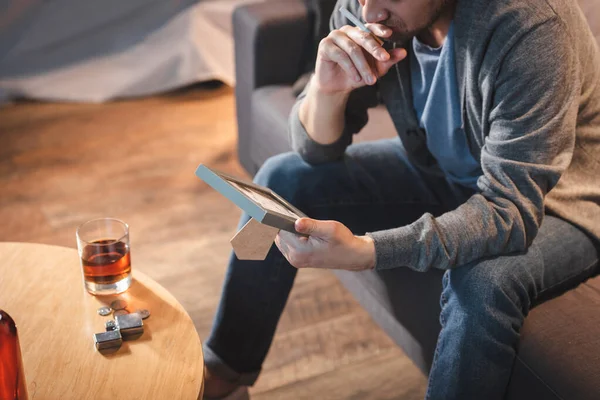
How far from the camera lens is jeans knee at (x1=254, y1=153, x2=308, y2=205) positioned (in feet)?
4.62

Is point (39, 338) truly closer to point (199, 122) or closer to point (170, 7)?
point (199, 122)

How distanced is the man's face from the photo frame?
0.36m

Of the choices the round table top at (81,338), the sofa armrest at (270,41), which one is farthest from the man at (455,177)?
the sofa armrest at (270,41)

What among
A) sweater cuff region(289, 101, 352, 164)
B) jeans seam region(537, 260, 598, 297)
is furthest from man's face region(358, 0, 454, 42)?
jeans seam region(537, 260, 598, 297)

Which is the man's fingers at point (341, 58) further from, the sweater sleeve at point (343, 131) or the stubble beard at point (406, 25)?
the sweater sleeve at point (343, 131)

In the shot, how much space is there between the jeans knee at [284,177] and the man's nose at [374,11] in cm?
34

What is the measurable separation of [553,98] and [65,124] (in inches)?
78.5

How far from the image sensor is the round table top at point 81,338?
0.97 metres

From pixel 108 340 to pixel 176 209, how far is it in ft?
3.80

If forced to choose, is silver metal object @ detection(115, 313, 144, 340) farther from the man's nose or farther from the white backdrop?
the white backdrop

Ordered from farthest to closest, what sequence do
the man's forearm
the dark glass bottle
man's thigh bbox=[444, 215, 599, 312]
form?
1. the man's forearm
2. man's thigh bbox=[444, 215, 599, 312]
3. the dark glass bottle

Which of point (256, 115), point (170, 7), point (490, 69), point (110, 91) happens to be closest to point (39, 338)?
point (490, 69)

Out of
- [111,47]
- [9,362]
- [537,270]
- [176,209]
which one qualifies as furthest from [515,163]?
[111,47]

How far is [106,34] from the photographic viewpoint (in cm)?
296
